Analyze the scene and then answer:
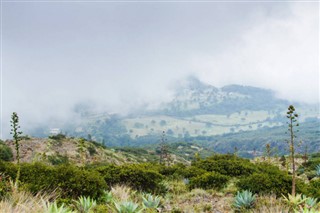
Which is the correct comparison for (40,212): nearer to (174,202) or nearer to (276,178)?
(174,202)

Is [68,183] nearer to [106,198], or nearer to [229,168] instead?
[106,198]

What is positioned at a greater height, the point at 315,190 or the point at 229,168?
the point at 315,190

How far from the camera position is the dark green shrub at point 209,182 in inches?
518

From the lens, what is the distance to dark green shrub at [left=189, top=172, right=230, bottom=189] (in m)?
13.1

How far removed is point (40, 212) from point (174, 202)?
20.2 ft

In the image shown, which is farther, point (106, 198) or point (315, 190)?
point (315, 190)

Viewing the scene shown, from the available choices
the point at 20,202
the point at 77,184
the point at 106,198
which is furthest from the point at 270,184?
the point at 20,202

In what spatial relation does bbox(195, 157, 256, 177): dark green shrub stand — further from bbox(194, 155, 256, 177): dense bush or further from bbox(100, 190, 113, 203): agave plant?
bbox(100, 190, 113, 203): agave plant

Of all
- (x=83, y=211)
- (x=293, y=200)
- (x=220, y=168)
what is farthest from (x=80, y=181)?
(x=220, y=168)

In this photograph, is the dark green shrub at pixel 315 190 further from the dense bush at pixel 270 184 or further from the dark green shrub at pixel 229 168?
the dark green shrub at pixel 229 168

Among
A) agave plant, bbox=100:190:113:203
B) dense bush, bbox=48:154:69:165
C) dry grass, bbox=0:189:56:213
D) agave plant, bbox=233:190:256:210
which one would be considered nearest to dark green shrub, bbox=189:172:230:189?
agave plant, bbox=233:190:256:210

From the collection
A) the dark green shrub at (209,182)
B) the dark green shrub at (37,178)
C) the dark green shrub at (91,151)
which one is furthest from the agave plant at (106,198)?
the dark green shrub at (91,151)

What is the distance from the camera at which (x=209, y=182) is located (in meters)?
13.3

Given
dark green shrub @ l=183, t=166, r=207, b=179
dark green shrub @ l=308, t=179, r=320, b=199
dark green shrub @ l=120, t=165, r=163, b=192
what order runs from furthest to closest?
dark green shrub @ l=183, t=166, r=207, b=179, dark green shrub @ l=120, t=165, r=163, b=192, dark green shrub @ l=308, t=179, r=320, b=199
